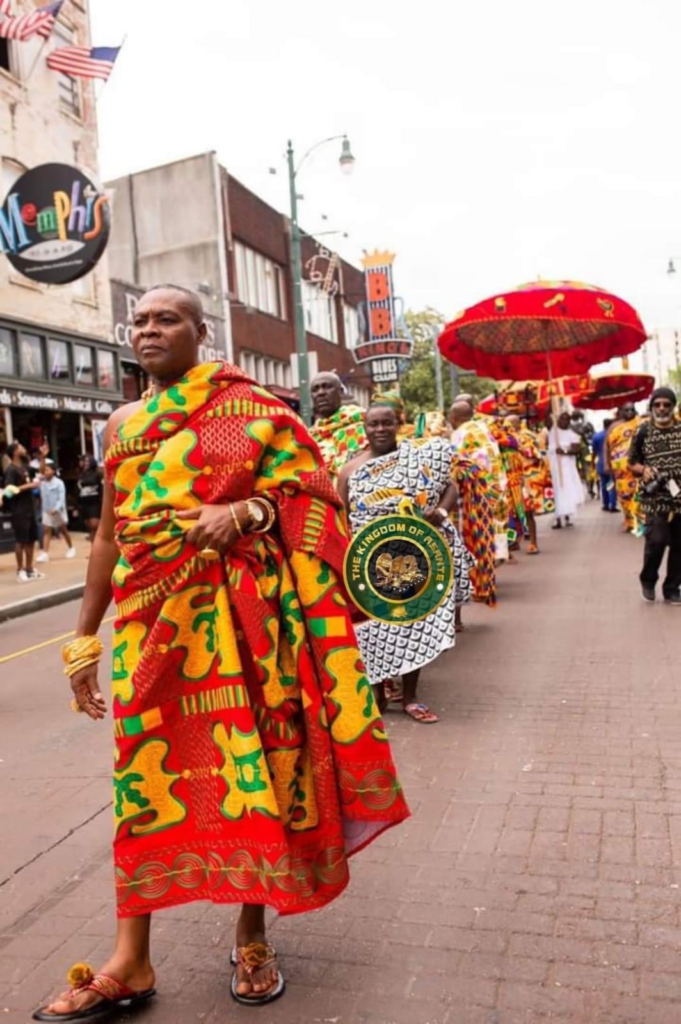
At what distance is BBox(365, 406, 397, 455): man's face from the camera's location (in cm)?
583

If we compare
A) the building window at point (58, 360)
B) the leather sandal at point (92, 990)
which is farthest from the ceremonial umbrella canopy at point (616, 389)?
the leather sandal at point (92, 990)

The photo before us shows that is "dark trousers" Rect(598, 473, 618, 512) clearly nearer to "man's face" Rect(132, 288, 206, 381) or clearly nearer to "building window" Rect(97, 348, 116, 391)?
"building window" Rect(97, 348, 116, 391)

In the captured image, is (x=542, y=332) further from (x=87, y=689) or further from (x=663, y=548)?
(x=87, y=689)

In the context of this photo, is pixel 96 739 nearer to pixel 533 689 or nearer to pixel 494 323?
pixel 533 689

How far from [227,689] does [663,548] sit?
715cm

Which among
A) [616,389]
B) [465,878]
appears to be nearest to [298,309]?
[616,389]

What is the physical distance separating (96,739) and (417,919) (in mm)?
3027

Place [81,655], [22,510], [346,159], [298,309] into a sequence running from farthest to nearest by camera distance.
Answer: [346,159]
[298,309]
[22,510]
[81,655]

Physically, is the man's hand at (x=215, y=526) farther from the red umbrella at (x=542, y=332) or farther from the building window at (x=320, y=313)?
the building window at (x=320, y=313)

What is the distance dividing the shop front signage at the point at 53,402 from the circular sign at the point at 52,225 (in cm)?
272

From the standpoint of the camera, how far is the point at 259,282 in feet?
106

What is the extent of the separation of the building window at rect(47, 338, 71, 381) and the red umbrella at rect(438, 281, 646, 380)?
8995 mm

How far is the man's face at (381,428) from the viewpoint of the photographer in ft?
19.1

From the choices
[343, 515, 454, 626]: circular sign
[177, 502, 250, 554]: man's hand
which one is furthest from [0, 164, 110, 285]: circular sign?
[177, 502, 250, 554]: man's hand
